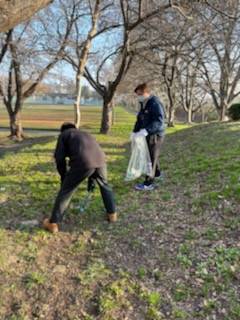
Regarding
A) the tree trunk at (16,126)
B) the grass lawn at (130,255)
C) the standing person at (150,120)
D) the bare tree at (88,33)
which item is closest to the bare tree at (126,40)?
the bare tree at (88,33)

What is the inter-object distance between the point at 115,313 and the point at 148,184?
3.25 m

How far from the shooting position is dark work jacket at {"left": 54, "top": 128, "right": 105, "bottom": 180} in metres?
4.19

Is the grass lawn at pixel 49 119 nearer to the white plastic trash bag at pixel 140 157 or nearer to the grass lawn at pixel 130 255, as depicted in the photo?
the white plastic trash bag at pixel 140 157

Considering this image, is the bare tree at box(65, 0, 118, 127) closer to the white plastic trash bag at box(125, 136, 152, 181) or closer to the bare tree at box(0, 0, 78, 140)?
the bare tree at box(0, 0, 78, 140)

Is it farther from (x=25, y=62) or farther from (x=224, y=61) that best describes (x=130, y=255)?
(x=224, y=61)

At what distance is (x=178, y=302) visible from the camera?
322cm

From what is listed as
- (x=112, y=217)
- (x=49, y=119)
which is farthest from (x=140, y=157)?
(x=49, y=119)

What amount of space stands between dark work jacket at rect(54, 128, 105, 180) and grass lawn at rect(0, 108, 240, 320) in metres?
0.87

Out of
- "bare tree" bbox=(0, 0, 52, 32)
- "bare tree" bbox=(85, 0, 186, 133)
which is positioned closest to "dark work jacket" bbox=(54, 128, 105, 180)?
"bare tree" bbox=(0, 0, 52, 32)

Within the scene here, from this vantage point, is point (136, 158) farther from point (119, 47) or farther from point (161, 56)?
point (161, 56)

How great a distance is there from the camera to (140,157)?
6.05m

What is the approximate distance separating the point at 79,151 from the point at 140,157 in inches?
79.5

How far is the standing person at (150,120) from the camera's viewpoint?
584cm

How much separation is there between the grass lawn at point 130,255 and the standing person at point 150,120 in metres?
0.66
